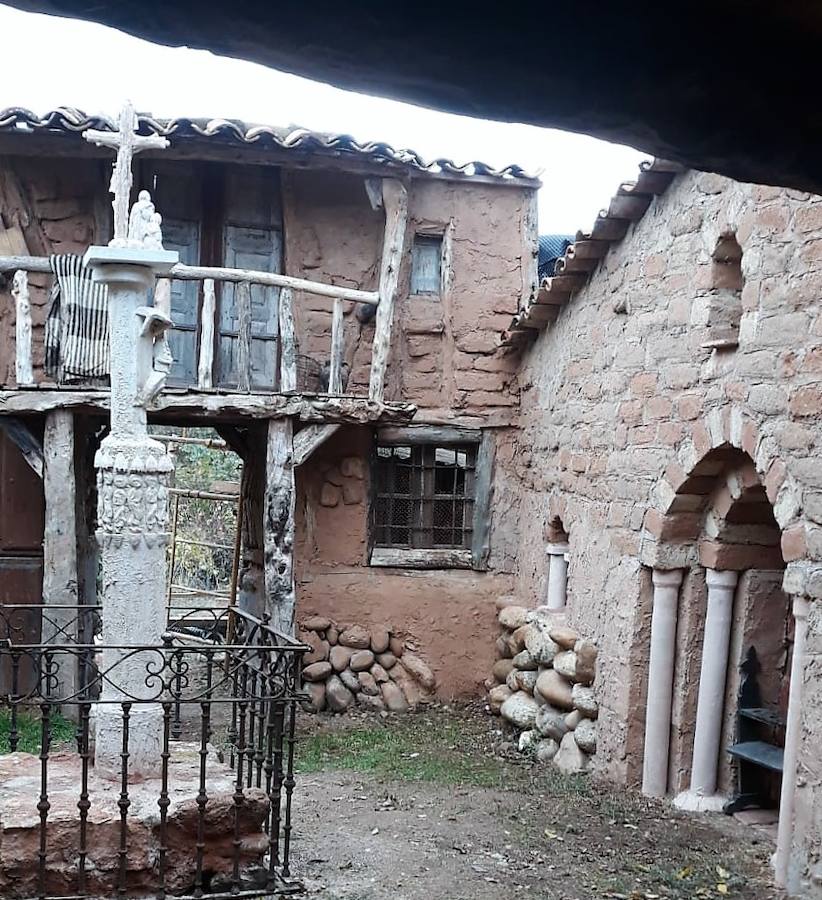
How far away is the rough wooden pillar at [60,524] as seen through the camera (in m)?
7.94

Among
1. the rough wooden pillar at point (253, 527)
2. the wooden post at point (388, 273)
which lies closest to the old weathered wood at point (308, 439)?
the wooden post at point (388, 273)

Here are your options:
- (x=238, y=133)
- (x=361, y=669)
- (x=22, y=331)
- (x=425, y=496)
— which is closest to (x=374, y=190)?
(x=238, y=133)

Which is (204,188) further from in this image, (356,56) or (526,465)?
(356,56)

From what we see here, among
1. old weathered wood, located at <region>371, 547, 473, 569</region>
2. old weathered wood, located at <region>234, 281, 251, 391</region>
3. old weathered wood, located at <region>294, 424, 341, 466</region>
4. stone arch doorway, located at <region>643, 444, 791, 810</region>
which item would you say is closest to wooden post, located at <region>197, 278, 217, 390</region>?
old weathered wood, located at <region>234, 281, 251, 391</region>

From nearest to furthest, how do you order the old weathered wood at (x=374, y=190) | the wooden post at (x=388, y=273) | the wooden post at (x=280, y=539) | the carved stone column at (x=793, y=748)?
1. the carved stone column at (x=793, y=748)
2. the wooden post at (x=280, y=539)
3. the wooden post at (x=388, y=273)
4. the old weathered wood at (x=374, y=190)

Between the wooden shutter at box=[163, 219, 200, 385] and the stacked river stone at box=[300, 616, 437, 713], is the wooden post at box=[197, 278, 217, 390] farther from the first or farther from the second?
the stacked river stone at box=[300, 616, 437, 713]

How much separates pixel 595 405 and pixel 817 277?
2677 mm

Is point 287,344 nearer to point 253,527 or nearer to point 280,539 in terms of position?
point 280,539

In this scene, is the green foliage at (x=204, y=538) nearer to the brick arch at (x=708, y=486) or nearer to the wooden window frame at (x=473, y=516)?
the wooden window frame at (x=473, y=516)

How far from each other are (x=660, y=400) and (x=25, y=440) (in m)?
4.92

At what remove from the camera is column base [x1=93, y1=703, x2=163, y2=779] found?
16.6ft

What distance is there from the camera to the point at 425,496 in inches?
378

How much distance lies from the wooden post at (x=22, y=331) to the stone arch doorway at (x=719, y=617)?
4893mm

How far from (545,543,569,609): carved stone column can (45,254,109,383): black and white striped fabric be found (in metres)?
3.88
